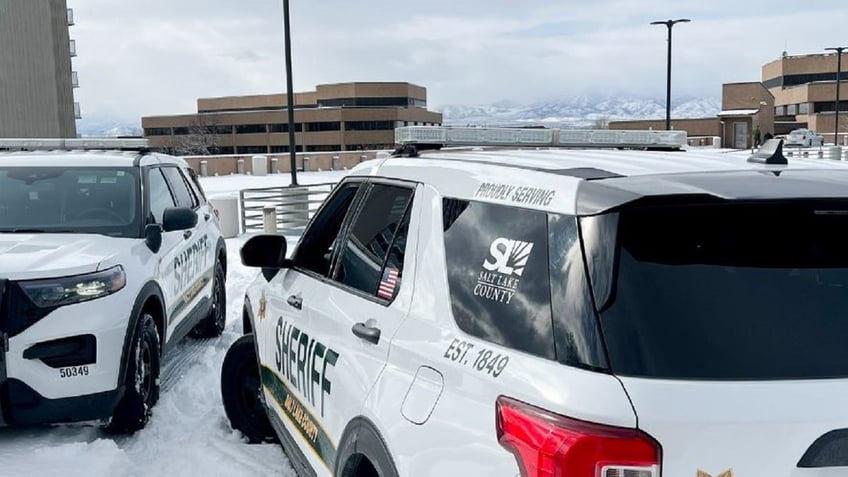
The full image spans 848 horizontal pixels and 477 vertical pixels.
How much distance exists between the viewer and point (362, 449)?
266 centimetres

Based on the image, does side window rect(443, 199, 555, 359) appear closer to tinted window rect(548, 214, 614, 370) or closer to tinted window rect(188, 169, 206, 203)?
tinted window rect(548, 214, 614, 370)

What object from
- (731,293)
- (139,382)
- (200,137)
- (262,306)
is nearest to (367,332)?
(731,293)

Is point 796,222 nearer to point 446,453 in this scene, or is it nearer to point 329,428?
point 446,453

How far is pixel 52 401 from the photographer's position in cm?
452

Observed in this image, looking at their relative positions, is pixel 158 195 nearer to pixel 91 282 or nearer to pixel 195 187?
pixel 195 187

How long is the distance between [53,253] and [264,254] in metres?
1.61

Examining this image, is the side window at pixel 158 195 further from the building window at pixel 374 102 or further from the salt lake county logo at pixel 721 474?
the building window at pixel 374 102

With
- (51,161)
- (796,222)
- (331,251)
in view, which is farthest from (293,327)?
(51,161)

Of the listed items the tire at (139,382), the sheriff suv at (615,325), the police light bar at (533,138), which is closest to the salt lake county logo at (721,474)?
the sheriff suv at (615,325)

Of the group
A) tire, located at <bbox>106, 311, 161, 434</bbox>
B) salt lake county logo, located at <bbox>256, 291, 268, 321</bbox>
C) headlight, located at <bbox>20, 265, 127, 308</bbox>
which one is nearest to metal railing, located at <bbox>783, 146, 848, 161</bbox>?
tire, located at <bbox>106, 311, 161, 434</bbox>

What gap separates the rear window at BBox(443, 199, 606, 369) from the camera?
1.91 m

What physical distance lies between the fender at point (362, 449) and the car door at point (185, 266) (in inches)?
130

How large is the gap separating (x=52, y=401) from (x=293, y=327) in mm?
1734

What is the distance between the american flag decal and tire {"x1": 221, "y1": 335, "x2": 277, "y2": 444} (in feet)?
7.56
